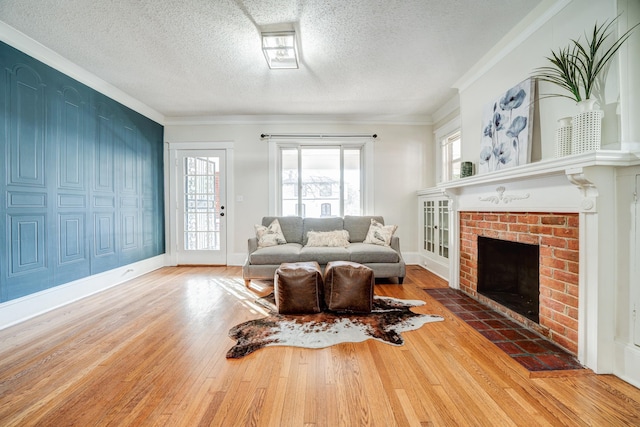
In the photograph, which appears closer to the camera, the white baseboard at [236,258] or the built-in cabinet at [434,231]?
the built-in cabinet at [434,231]

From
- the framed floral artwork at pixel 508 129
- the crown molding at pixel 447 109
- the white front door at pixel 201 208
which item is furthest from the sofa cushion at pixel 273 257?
the crown molding at pixel 447 109

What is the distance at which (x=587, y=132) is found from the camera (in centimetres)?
153

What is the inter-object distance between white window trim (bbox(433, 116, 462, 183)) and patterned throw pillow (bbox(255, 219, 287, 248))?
2.78m

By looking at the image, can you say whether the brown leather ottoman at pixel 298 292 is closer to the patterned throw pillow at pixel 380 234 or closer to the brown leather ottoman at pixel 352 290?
the brown leather ottoman at pixel 352 290

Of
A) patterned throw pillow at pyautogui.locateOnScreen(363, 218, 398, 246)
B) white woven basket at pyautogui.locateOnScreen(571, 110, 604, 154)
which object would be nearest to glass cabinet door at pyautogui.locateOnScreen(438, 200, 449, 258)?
patterned throw pillow at pyautogui.locateOnScreen(363, 218, 398, 246)

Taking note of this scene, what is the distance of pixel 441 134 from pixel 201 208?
14.0 feet

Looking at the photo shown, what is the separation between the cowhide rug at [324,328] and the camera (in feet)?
6.18

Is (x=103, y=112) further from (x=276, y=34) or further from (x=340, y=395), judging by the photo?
(x=340, y=395)

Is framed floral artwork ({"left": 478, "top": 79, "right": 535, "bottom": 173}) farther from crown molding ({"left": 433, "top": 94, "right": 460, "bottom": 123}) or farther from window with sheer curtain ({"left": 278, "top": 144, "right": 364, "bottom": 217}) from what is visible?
window with sheer curtain ({"left": 278, "top": 144, "right": 364, "bottom": 217})

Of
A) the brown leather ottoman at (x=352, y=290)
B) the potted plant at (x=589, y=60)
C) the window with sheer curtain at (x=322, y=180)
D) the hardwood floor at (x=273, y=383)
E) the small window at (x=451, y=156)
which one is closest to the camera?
the hardwood floor at (x=273, y=383)

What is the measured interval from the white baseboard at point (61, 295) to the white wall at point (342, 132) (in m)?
1.49

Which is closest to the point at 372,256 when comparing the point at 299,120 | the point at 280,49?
the point at 280,49

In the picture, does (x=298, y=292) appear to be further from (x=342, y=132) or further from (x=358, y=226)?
(x=342, y=132)

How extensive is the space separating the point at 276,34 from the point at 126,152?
2812mm
